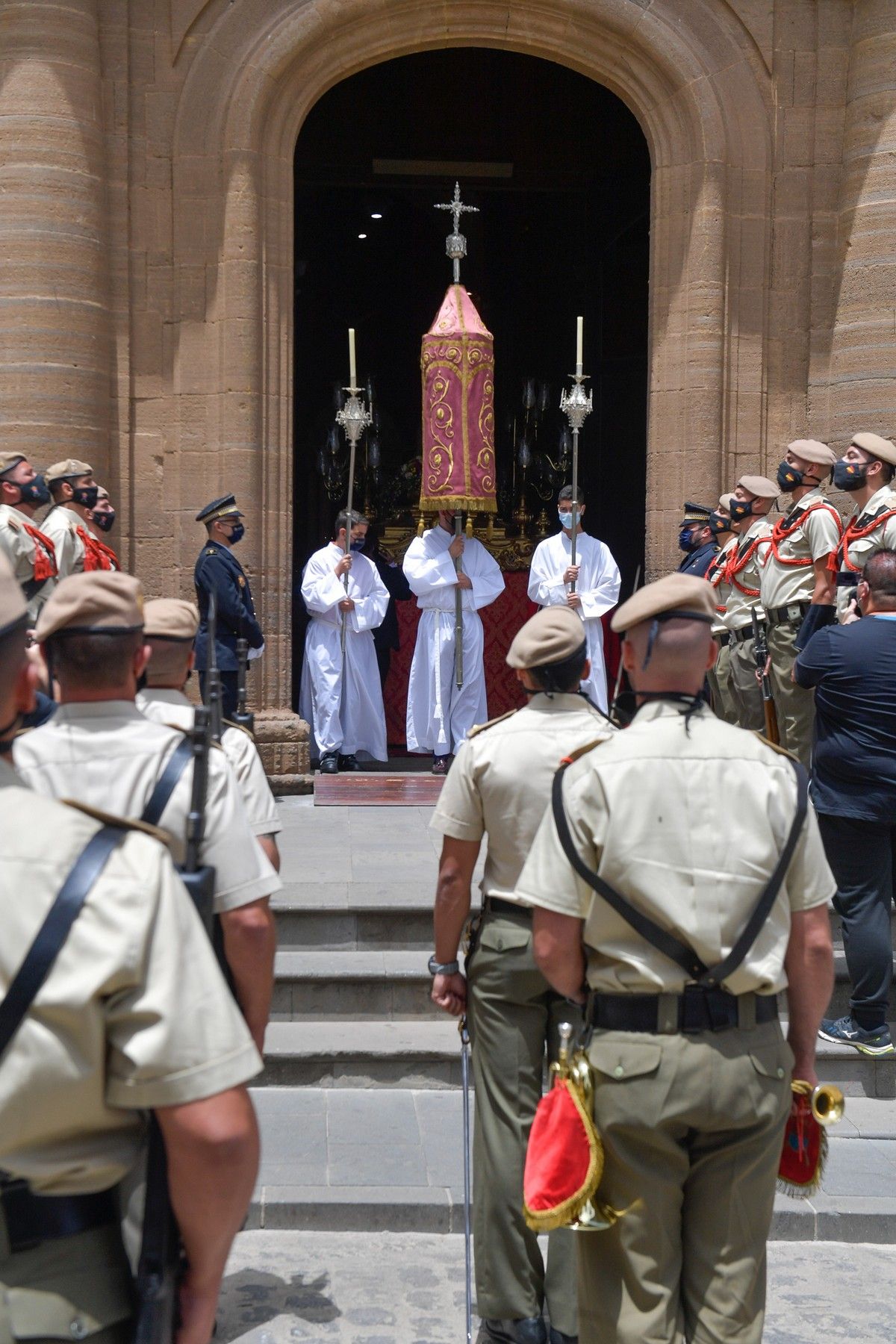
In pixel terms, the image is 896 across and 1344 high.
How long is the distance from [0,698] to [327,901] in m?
5.01

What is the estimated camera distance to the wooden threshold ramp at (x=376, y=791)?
400 inches

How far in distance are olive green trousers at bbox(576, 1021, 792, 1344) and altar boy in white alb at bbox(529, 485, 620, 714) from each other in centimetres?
878

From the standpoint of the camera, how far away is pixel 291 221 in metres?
11.5

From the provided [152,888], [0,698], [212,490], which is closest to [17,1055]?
[152,888]

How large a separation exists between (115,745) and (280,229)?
355 inches

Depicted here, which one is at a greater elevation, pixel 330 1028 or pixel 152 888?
pixel 152 888

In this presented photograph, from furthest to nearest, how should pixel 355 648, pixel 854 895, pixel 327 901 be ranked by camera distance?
pixel 355 648, pixel 327 901, pixel 854 895

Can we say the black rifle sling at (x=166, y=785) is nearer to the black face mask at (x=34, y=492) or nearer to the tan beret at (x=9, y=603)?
the tan beret at (x=9, y=603)

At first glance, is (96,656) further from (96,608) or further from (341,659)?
(341,659)

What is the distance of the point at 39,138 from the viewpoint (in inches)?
425

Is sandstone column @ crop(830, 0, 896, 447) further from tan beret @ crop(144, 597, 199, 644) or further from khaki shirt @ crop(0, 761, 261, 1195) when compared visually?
khaki shirt @ crop(0, 761, 261, 1195)

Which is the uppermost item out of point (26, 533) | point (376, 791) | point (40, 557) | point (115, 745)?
point (26, 533)

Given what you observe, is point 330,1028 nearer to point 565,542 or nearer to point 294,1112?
point 294,1112

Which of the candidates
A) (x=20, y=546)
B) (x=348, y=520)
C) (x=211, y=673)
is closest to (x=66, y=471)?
(x=20, y=546)
